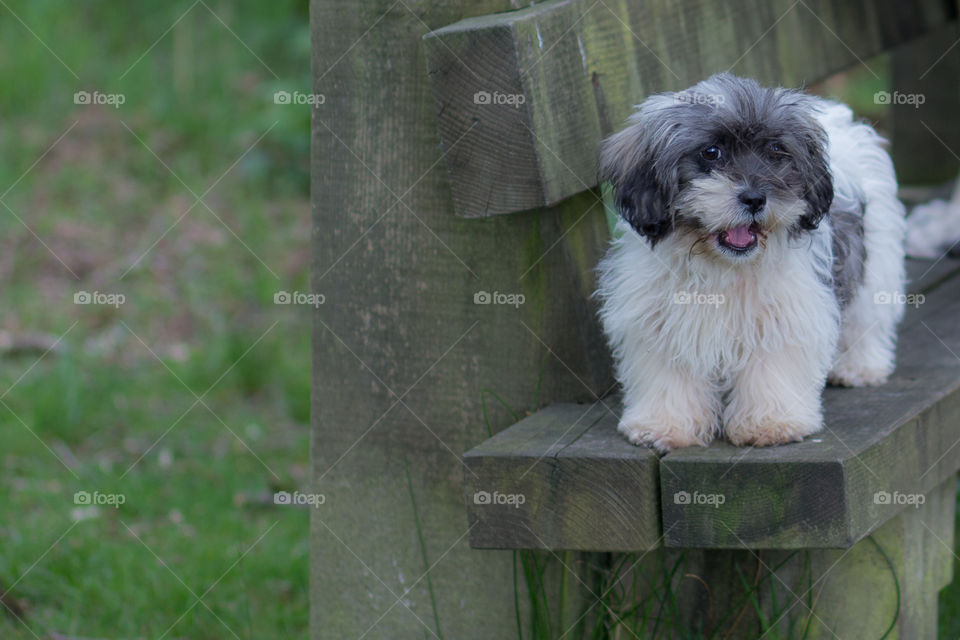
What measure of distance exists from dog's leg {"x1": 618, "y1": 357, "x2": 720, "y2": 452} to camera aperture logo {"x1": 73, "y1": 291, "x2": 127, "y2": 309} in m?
4.36

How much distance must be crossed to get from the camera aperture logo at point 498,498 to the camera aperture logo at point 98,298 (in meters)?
4.47

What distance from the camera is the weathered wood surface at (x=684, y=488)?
245cm

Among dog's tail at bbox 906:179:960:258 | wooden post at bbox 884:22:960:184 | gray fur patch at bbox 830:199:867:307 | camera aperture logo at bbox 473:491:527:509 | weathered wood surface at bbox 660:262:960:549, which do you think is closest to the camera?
weathered wood surface at bbox 660:262:960:549

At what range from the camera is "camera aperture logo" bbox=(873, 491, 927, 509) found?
257cm

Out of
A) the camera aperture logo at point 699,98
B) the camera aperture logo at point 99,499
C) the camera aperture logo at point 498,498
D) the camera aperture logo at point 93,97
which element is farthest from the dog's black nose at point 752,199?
the camera aperture logo at point 93,97

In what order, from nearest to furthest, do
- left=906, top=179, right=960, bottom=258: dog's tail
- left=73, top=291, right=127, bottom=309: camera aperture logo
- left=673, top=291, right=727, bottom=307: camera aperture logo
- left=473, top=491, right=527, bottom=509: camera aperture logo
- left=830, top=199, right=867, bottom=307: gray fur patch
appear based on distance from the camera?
left=473, top=491, right=527, bottom=509: camera aperture logo < left=673, top=291, right=727, bottom=307: camera aperture logo < left=830, top=199, right=867, bottom=307: gray fur patch < left=906, top=179, right=960, bottom=258: dog's tail < left=73, top=291, right=127, bottom=309: camera aperture logo

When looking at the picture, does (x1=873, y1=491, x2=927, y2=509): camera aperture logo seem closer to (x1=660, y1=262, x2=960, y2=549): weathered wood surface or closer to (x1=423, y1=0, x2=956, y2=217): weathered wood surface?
(x1=660, y1=262, x2=960, y2=549): weathered wood surface

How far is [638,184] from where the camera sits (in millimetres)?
2729

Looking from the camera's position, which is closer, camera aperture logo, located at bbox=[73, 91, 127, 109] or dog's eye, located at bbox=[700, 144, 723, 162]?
dog's eye, located at bbox=[700, 144, 723, 162]

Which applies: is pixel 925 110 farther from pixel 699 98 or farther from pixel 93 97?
pixel 93 97

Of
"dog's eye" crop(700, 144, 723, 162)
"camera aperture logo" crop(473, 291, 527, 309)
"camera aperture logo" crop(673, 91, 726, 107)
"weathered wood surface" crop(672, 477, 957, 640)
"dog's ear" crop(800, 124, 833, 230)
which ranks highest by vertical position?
"camera aperture logo" crop(673, 91, 726, 107)

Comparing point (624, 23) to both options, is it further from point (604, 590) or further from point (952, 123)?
point (952, 123)

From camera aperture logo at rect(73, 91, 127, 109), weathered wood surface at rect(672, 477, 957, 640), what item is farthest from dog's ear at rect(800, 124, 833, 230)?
camera aperture logo at rect(73, 91, 127, 109)

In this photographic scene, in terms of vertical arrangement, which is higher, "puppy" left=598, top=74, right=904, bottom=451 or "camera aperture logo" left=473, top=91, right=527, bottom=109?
"camera aperture logo" left=473, top=91, right=527, bottom=109
